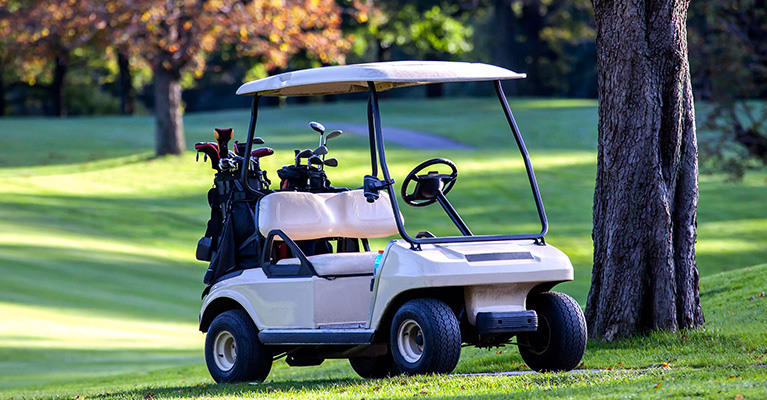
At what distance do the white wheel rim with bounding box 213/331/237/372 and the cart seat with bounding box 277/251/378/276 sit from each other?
1096 mm

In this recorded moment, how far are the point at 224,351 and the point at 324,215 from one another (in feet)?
4.11

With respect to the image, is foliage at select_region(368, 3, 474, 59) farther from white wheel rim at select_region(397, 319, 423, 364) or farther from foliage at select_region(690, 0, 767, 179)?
white wheel rim at select_region(397, 319, 423, 364)

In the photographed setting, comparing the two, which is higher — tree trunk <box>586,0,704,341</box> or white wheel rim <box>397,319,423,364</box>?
tree trunk <box>586,0,704,341</box>

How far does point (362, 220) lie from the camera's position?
320 inches

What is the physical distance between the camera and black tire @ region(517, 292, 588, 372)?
22.3 feet

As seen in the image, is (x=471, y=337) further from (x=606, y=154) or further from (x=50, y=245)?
(x=50, y=245)

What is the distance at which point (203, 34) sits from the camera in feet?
82.7

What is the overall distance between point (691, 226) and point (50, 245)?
12.1 meters

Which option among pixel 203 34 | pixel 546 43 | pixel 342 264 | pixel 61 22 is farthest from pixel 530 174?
pixel 546 43

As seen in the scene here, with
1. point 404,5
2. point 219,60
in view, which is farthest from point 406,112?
point 219,60

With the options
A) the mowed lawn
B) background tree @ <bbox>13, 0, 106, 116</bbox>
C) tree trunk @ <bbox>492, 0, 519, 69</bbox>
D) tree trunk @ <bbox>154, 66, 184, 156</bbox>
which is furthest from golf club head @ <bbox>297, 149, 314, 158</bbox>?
tree trunk @ <bbox>492, 0, 519, 69</bbox>

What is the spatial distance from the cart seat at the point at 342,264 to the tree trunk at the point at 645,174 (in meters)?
2.18

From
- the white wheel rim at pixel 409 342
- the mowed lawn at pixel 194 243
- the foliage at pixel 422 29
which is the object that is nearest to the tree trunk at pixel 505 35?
the foliage at pixel 422 29

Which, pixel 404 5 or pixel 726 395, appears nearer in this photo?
pixel 726 395
